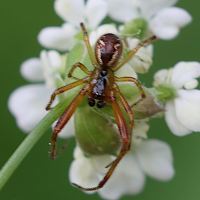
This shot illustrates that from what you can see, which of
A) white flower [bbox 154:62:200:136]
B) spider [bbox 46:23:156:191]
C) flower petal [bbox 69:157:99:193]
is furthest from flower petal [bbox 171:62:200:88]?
flower petal [bbox 69:157:99:193]

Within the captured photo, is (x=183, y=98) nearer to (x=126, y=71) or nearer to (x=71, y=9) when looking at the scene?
(x=126, y=71)

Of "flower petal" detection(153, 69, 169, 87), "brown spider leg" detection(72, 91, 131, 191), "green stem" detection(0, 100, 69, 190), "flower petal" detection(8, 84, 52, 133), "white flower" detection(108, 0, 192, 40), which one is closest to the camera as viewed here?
"green stem" detection(0, 100, 69, 190)

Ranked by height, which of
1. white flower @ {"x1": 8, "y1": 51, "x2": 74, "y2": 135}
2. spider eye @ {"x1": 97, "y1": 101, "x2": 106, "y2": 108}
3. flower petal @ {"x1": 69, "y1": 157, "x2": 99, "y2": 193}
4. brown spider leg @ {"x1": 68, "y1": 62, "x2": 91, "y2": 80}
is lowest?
flower petal @ {"x1": 69, "y1": 157, "x2": 99, "y2": 193}

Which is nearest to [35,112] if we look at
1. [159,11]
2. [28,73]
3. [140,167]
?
[28,73]

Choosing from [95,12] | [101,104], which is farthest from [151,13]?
[101,104]

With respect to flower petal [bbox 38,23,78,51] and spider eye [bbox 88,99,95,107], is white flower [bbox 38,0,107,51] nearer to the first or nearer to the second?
flower petal [bbox 38,23,78,51]

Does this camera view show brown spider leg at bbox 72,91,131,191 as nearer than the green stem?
No
